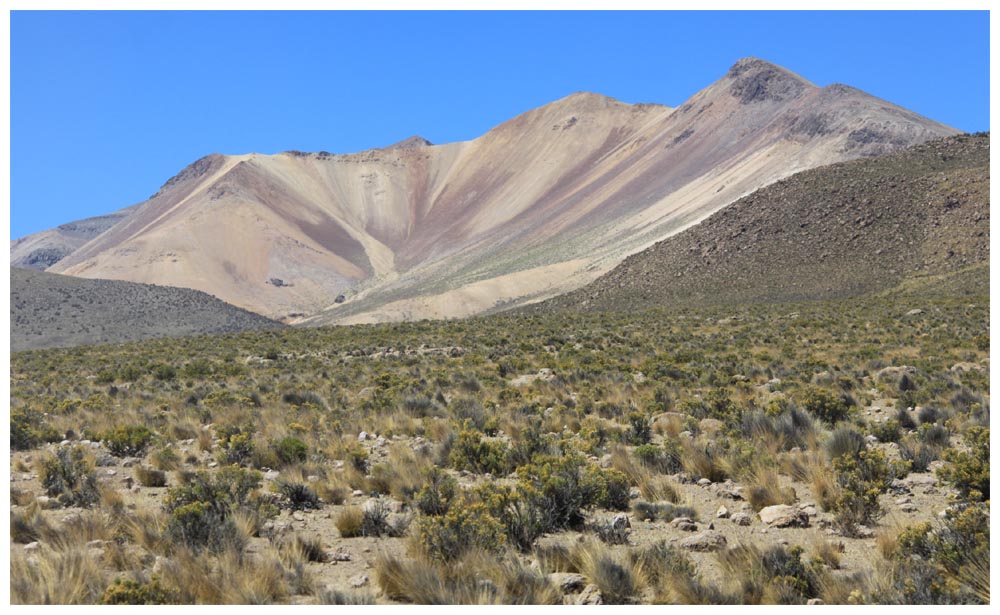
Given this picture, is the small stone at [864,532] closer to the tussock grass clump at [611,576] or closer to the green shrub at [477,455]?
the tussock grass clump at [611,576]

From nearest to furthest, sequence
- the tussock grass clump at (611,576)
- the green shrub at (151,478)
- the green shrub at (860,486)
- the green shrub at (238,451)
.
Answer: the tussock grass clump at (611,576)
the green shrub at (860,486)
the green shrub at (151,478)
the green shrub at (238,451)

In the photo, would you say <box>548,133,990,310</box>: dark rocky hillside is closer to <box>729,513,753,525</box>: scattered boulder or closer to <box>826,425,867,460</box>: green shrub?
<box>826,425,867,460</box>: green shrub

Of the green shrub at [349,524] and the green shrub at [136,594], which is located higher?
the green shrub at [136,594]

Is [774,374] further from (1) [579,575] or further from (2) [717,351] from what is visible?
(1) [579,575]

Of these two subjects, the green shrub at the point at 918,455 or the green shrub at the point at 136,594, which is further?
the green shrub at the point at 918,455

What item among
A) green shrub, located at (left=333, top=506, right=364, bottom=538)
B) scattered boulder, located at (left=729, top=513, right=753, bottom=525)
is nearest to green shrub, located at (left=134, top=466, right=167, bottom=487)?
green shrub, located at (left=333, top=506, right=364, bottom=538)

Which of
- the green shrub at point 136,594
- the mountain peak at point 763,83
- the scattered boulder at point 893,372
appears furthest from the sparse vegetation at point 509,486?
the mountain peak at point 763,83

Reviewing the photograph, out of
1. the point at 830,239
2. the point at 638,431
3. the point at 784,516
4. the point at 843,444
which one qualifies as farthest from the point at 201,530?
the point at 830,239
